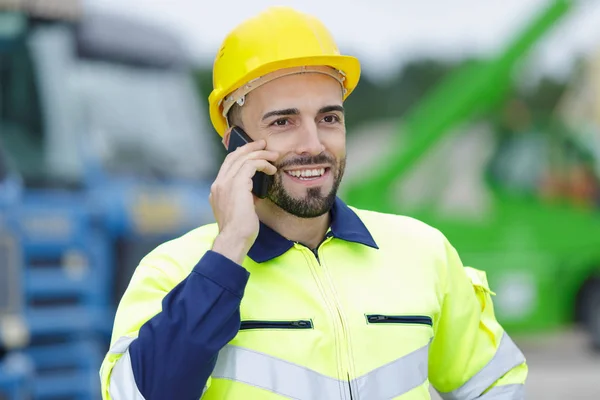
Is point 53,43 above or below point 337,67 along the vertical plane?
above

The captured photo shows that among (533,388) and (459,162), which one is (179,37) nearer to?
(533,388)

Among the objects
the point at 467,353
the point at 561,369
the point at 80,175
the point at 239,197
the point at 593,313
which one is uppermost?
the point at 593,313

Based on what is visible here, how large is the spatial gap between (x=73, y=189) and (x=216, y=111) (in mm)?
4772

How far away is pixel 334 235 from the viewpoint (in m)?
2.53

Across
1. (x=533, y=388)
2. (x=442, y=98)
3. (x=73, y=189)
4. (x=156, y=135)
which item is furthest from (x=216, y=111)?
(x=442, y=98)

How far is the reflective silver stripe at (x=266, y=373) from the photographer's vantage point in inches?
90.2

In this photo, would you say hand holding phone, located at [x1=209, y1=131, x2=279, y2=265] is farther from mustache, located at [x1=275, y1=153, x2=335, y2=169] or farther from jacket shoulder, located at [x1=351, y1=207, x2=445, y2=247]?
jacket shoulder, located at [x1=351, y1=207, x2=445, y2=247]

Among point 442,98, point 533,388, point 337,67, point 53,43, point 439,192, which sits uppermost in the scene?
point 442,98

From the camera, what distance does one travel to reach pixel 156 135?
7867mm

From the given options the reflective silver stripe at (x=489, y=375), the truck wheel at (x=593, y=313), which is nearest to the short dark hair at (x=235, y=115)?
the reflective silver stripe at (x=489, y=375)

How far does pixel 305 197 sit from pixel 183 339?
508 mm

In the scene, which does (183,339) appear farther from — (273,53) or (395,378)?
(273,53)

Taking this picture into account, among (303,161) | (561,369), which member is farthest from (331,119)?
(561,369)

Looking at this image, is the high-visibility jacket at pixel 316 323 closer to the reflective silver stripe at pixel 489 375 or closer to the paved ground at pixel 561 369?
the reflective silver stripe at pixel 489 375
